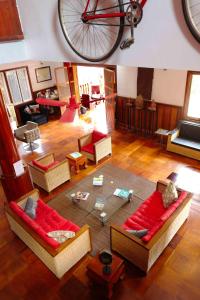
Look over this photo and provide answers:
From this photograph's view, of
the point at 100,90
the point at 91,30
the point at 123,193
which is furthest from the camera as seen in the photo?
the point at 100,90

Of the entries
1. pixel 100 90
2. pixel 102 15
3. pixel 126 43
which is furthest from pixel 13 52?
pixel 100 90

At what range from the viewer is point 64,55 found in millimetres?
2244

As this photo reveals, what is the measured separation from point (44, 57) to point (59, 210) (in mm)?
3194

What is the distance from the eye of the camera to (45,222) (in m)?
4.04

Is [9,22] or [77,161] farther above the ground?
[9,22]

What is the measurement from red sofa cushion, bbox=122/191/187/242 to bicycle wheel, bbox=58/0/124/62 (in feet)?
8.62

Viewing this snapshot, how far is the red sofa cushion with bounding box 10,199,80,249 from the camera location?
136 inches

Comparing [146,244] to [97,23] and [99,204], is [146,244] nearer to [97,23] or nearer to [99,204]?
[99,204]

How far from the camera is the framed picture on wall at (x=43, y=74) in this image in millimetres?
9141

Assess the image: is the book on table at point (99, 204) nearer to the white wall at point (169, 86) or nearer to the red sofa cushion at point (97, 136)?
the red sofa cushion at point (97, 136)

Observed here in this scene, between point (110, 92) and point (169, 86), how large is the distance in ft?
6.11

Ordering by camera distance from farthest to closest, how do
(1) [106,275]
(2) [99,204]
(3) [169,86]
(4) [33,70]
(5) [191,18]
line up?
1. (4) [33,70]
2. (3) [169,86]
3. (2) [99,204]
4. (1) [106,275]
5. (5) [191,18]

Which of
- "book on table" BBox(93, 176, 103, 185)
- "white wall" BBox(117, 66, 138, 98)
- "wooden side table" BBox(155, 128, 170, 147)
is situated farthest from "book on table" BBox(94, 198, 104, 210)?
"white wall" BBox(117, 66, 138, 98)

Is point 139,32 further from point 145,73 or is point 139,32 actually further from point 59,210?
point 145,73
